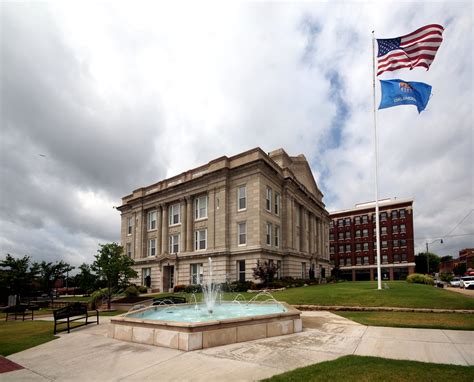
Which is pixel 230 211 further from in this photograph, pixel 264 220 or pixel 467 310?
pixel 467 310

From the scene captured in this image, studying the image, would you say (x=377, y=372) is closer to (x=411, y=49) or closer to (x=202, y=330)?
(x=202, y=330)

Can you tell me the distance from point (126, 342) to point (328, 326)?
24.8 ft

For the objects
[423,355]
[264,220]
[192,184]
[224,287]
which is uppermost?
[192,184]

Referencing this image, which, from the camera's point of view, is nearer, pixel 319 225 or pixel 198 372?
pixel 198 372

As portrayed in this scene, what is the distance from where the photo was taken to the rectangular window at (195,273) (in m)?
39.9

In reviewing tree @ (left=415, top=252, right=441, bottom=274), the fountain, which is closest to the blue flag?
the fountain

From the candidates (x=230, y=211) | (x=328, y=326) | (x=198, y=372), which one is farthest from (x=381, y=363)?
(x=230, y=211)

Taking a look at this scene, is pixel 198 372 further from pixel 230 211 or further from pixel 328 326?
pixel 230 211

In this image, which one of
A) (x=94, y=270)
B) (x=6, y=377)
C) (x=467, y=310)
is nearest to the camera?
(x=6, y=377)

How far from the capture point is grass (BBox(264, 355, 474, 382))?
6.55 meters

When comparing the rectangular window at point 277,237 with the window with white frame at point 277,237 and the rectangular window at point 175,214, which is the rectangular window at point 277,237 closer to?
the window with white frame at point 277,237

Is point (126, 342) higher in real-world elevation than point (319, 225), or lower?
lower

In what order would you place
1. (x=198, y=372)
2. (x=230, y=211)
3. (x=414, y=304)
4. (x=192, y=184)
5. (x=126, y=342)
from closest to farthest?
(x=198, y=372), (x=126, y=342), (x=414, y=304), (x=230, y=211), (x=192, y=184)

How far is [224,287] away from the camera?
1380 inches
